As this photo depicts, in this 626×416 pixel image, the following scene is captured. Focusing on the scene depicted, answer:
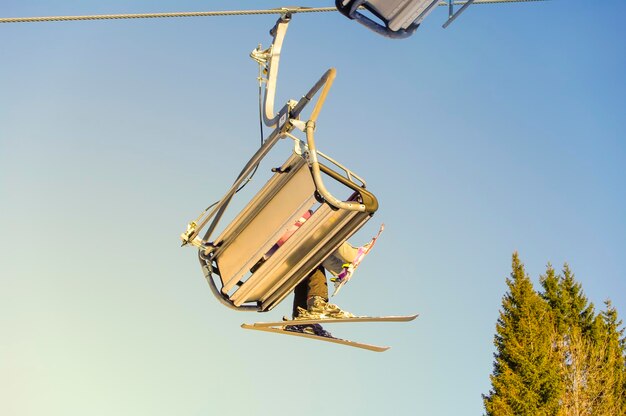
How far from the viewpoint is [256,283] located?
598 centimetres

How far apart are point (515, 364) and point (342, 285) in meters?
18.4

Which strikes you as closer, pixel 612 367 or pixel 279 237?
pixel 279 237

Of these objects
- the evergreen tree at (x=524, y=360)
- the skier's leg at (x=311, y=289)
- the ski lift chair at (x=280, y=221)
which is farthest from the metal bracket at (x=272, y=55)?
the evergreen tree at (x=524, y=360)

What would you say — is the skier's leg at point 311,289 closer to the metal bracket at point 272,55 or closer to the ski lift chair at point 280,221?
the ski lift chair at point 280,221

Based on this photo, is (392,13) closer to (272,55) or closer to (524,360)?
(272,55)

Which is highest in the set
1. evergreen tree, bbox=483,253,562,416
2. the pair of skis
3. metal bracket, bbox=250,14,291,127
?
evergreen tree, bbox=483,253,562,416

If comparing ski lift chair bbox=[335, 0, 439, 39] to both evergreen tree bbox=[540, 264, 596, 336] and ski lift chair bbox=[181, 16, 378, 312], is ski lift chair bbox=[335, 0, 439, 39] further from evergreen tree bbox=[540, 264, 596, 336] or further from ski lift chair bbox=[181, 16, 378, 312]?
evergreen tree bbox=[540, 264, 596, 336]

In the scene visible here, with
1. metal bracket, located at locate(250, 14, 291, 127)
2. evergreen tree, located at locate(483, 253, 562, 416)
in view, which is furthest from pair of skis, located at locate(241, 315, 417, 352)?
evergreen tree, located at locate(483, 253, 562, 416)

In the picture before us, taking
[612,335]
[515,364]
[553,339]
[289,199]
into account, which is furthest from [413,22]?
[612,335]

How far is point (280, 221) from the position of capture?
5.63m

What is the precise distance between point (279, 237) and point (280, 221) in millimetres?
121

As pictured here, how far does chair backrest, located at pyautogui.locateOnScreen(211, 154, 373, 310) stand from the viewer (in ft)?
18.0

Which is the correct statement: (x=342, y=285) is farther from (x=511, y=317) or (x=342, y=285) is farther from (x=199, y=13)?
(x=511, y=317)

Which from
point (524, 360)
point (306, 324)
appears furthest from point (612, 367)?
point (306, 324)
